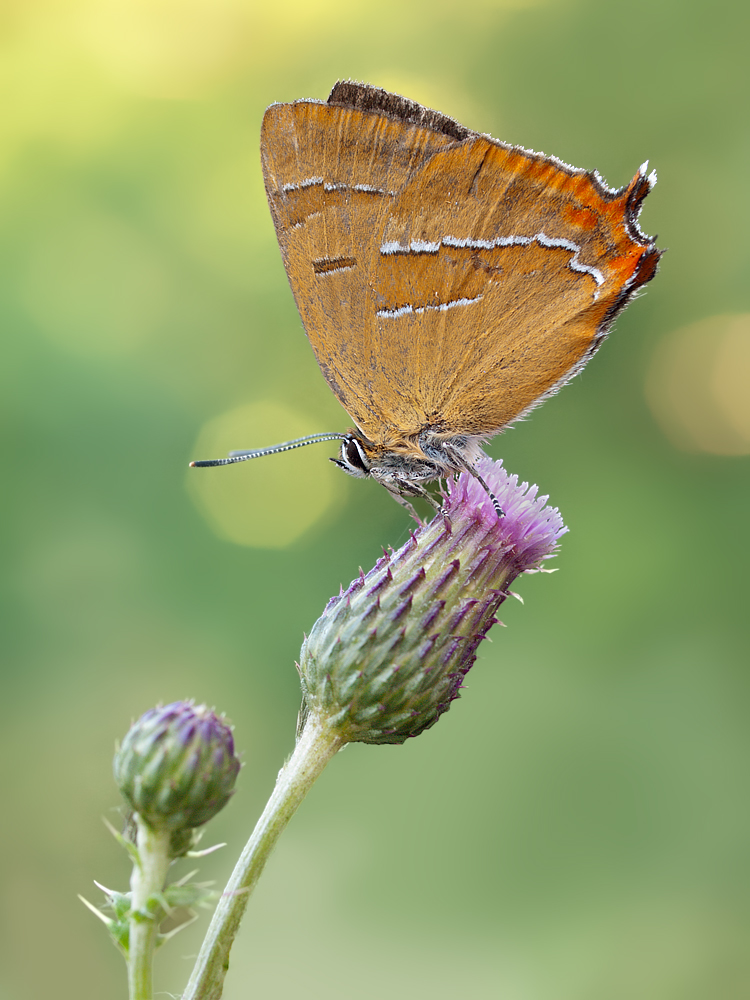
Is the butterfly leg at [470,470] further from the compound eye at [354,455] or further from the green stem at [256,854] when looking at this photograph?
the green stem at [256,854]

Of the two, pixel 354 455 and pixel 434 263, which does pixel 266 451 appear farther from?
pixel 434 263

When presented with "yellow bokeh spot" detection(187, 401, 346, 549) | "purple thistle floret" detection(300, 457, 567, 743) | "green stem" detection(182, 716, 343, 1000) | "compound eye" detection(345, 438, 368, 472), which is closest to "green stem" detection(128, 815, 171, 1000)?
"green stem" detection(182, 716, 343, 1000)

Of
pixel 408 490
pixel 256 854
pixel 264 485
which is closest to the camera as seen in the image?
pixel 256 854

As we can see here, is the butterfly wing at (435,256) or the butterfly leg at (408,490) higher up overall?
the butterfly wing at (435,256)

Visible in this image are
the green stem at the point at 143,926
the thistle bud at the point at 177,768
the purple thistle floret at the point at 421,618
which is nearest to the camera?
the green stem at the point at 143,926

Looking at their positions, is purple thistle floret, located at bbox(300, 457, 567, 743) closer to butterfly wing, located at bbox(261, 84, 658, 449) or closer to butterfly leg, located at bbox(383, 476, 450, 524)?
→ butterfly leg, located at bbox(383, 476, 450, 524)

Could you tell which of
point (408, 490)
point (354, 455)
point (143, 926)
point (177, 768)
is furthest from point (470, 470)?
point (143, 926)

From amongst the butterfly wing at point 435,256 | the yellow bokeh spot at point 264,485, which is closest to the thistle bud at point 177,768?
the butterfly wing at point 435,256
